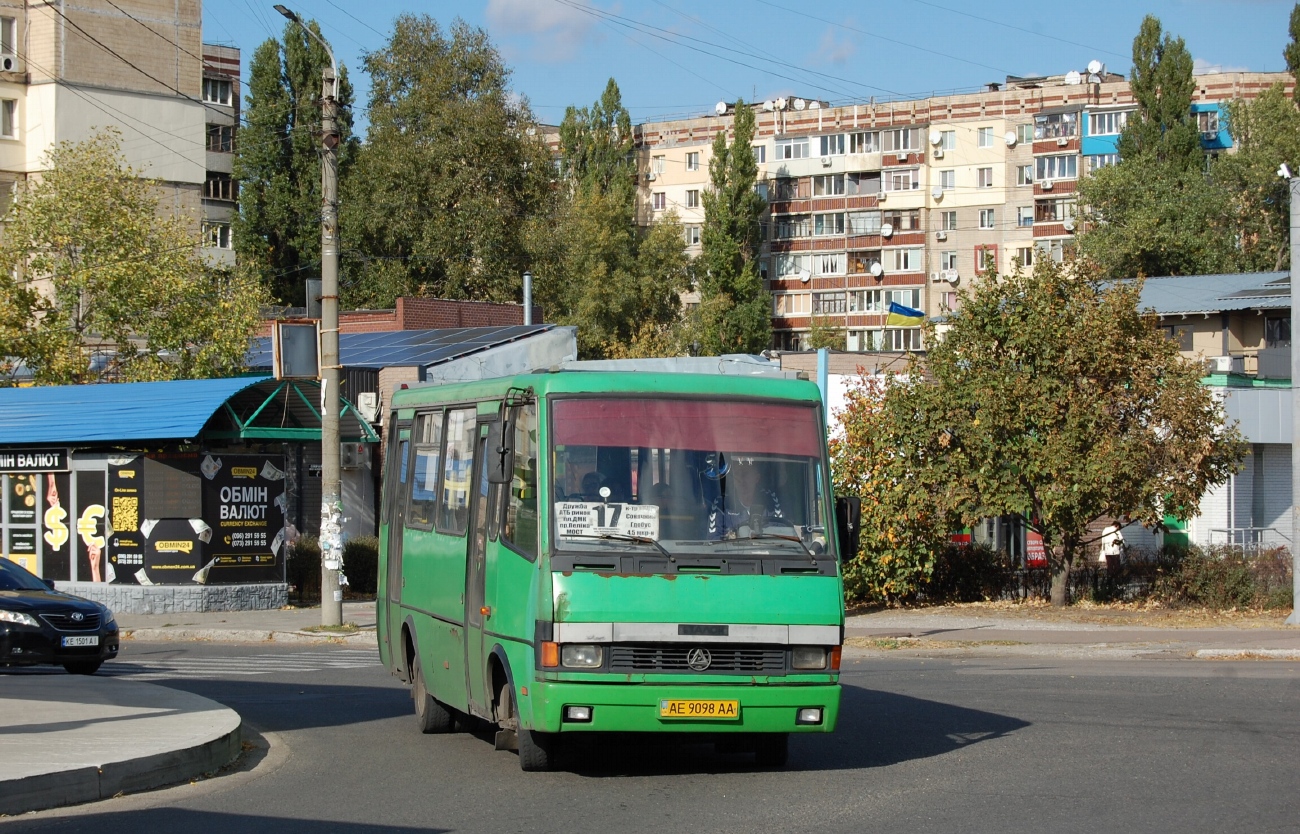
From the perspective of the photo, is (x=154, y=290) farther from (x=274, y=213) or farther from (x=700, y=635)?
(x=274, y=213)

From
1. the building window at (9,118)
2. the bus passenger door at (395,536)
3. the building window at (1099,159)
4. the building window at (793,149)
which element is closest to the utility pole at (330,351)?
the bus passenger door at (395,536)

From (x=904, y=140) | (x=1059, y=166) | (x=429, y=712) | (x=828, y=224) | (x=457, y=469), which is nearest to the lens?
(x=457, y=469)

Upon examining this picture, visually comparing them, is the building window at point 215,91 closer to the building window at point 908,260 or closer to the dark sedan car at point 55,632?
the building window at point 908,260

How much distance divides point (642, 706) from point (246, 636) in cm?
1549

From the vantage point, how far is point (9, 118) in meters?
58.2

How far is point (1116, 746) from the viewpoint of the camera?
11242 mm

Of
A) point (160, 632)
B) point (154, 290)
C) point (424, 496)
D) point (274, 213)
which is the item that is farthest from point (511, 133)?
point (424, 496)

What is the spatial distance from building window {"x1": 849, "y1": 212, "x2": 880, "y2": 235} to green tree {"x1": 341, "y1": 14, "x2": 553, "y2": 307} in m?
37.3

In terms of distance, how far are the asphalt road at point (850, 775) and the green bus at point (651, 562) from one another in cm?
47

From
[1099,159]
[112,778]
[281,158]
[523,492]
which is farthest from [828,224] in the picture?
[112,778]

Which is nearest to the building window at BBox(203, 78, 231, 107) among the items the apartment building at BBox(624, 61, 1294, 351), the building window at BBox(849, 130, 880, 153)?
the apartment building at BBox(624, 61, 1294, 351)

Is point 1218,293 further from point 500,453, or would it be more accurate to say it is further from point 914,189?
point 500,453

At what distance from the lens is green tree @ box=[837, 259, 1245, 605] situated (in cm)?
2436

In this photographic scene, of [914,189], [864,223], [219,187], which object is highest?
[914,189]
